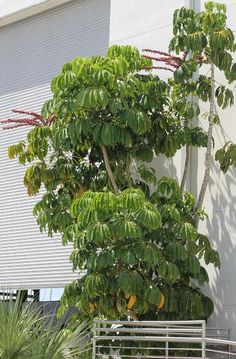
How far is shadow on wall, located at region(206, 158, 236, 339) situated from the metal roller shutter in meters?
2.49

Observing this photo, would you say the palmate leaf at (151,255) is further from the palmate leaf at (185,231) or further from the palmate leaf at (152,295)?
the palmate leaf at (185,231)

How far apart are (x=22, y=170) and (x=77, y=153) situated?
10.3 ft

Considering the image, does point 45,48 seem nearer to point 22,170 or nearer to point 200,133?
point 22,170

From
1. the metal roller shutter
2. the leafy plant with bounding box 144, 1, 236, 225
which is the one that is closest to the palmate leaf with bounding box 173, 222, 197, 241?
the leafy plant with bounding box 144, 1, 236, 225

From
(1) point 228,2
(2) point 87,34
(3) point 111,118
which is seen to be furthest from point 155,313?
(2) point 87,34

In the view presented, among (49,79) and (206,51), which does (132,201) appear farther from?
(49,79)

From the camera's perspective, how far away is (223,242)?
403 inches

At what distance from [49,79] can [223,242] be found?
167 inches

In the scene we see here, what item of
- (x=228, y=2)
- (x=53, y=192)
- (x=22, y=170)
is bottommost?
(x=53, y=192)

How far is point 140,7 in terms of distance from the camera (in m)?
11.9

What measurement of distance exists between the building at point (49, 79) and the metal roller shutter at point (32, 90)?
0.04 ft

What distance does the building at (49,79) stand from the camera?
10.4 metres

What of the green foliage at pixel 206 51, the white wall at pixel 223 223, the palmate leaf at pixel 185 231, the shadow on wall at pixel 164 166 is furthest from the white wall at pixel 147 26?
the palmate leaf at pixel 185 231

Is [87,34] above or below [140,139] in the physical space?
above
